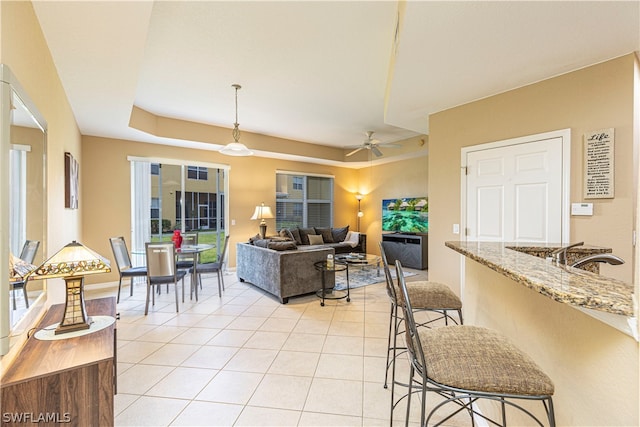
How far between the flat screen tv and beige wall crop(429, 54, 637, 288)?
316 centimetres

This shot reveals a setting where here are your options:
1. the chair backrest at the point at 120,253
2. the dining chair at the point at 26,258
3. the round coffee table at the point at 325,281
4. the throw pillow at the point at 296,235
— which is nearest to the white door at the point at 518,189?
the round coffee table at the point at 325,281

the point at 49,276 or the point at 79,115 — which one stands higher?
the point at 79,115

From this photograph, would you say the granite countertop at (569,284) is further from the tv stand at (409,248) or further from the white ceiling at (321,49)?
the tv stand at (409,248)

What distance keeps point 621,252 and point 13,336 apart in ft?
13.0

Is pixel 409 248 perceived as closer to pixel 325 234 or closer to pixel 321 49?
pixel 325 234

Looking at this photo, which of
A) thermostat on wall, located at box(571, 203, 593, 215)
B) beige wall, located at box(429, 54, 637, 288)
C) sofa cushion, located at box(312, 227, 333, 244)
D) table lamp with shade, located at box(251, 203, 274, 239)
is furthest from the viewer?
sofa cushion, located at box(312, 227, 333, 244)

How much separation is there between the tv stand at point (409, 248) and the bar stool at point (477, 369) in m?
4.80

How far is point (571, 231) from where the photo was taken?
2670mm

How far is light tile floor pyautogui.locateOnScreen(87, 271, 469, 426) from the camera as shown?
6.16ft

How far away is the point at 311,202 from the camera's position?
7.91 metres

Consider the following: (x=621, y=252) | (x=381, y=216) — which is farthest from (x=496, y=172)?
(x=381, y=216)

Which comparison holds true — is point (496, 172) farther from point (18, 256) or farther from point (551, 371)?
point (18, 256)

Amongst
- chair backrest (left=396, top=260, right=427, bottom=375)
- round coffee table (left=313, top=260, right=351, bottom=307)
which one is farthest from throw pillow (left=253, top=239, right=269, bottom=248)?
chair backrest (left=396, top=260, right=427, bottom=375)

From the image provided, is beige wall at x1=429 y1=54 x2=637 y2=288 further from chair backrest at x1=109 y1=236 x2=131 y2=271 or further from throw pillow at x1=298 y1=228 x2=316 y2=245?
chair backrest at x1=109 y1=236 x2=131 y2=271
